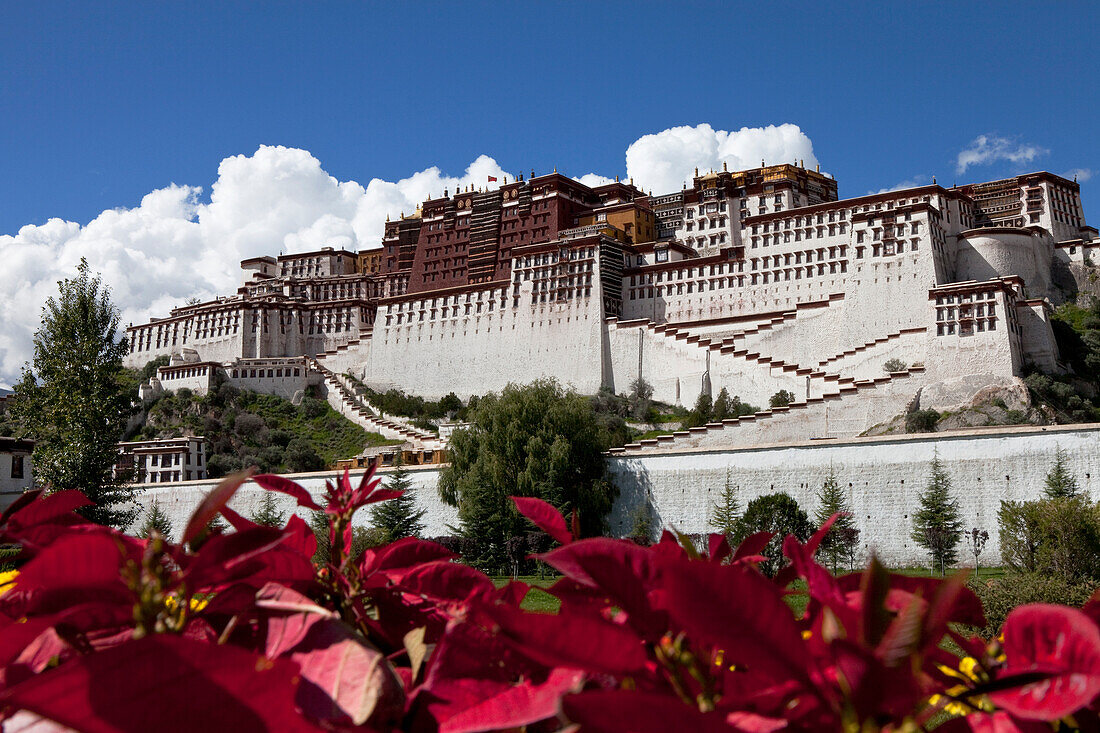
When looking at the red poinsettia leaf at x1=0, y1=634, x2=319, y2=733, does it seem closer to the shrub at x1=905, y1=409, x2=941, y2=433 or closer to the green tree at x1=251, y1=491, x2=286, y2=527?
the green tree at x1=251, y1=491, x2=286, y2=527

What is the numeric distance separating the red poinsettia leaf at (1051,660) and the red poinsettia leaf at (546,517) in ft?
2.92

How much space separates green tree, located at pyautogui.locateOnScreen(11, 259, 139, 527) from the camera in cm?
2864

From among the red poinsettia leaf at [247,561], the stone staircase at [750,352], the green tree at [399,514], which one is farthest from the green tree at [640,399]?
the red poinsettia leaf at [247,561]

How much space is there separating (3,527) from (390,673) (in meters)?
1.09

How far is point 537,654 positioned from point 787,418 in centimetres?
4388

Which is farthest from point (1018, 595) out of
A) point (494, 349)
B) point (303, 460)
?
point (494, 349)

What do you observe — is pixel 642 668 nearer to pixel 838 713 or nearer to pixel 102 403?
pixel 838 713

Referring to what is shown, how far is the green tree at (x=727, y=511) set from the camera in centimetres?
2942

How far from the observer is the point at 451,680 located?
150 centimetres

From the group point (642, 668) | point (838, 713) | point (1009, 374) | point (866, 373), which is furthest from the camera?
point (866, 373)

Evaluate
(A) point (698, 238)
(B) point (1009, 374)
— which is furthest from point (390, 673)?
(A) point (698, 238)

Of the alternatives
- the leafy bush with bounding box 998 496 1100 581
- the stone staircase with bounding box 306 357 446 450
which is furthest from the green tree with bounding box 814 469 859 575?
the stone staircase with bounding box 306 357 446 450

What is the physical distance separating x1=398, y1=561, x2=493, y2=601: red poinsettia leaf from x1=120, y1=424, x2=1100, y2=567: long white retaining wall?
78.4 feet

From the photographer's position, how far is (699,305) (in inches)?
2315
